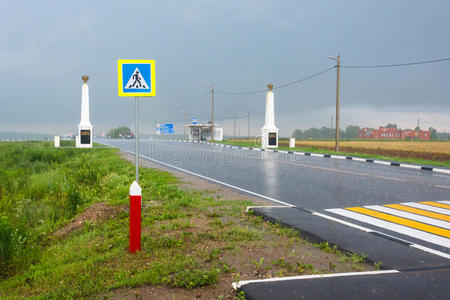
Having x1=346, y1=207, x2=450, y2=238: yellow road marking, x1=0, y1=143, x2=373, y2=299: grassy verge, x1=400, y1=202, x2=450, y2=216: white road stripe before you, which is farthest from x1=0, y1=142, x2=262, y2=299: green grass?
x1=400, y1=202, x2=450, y2=216: white road stripe

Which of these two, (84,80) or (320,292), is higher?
(84,80)

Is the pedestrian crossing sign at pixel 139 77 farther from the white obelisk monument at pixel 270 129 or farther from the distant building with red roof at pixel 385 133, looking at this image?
the distant building with red roof at pixel 385 133

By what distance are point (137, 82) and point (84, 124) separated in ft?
99.6

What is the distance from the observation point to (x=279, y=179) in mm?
11727

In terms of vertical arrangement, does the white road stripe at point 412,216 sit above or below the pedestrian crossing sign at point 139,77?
below

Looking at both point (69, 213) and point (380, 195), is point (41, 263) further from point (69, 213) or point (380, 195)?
point (380, 195)

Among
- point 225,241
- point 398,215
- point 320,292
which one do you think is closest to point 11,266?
point 225,241

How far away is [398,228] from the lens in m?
5.77

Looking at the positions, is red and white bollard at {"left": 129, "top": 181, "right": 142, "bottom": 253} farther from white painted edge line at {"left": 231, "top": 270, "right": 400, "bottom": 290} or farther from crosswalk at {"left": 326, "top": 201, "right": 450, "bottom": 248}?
crosswalk at {"left": 326, "top": 201, "right": 450, "bottom": 248}

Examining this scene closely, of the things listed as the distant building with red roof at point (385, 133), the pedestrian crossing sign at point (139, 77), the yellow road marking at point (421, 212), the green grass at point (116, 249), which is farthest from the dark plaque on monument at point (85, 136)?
the distant building with red roof at point (385, 133)

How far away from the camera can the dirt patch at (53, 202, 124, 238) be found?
637 centimetres

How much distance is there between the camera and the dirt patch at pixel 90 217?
6.37 metres

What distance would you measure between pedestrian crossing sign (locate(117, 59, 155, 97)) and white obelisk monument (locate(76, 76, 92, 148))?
3010 cm

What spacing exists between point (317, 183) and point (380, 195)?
2275 millimetres
